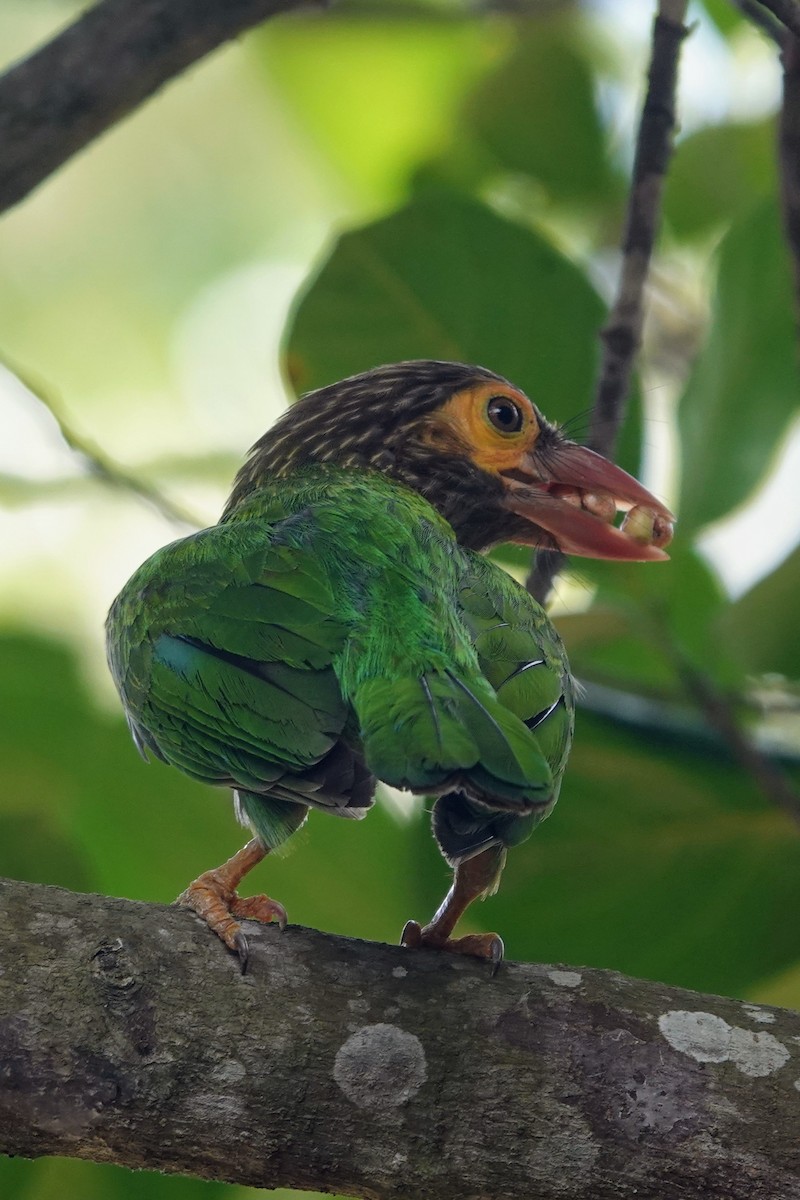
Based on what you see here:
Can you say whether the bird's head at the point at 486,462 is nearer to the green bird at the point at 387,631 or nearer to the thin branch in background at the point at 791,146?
the green bird at the point at 387,631

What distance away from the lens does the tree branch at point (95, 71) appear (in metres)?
3.26

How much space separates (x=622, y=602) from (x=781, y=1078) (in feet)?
5.47

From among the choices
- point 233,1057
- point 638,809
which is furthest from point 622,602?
point 233,1057

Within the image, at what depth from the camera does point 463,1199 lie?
216 cm

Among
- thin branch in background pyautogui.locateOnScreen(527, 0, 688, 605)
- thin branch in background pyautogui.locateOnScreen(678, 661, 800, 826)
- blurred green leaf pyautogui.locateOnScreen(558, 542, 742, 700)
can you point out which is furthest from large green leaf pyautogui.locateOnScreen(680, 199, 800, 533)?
thin branch in background pyautogui.locateOnScreen(678, 661, 800, 826)

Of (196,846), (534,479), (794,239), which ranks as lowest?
(196,846)

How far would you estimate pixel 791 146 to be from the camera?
10.1ft

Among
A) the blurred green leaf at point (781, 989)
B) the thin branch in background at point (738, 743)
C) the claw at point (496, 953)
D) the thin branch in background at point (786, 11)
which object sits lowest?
the blurred green leaf at point (781, 989)

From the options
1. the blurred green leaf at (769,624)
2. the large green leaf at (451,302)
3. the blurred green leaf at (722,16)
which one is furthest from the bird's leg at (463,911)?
the blurred green leaf at (722,16)

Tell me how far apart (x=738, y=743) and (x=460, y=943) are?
3.91 ft

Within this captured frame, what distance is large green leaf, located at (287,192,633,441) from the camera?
12.0ft

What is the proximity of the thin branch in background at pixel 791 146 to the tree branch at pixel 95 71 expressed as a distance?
1.13 meters

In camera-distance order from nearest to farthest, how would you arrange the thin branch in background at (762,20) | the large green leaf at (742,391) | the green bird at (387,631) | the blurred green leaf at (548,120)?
the green bird at (387,631)
the thin branch in background at (762,20)
the large green leaf at (742,391)
the blurred green leaf at (548,120)

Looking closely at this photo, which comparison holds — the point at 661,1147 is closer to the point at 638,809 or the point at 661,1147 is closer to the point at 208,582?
the point at 208,582
